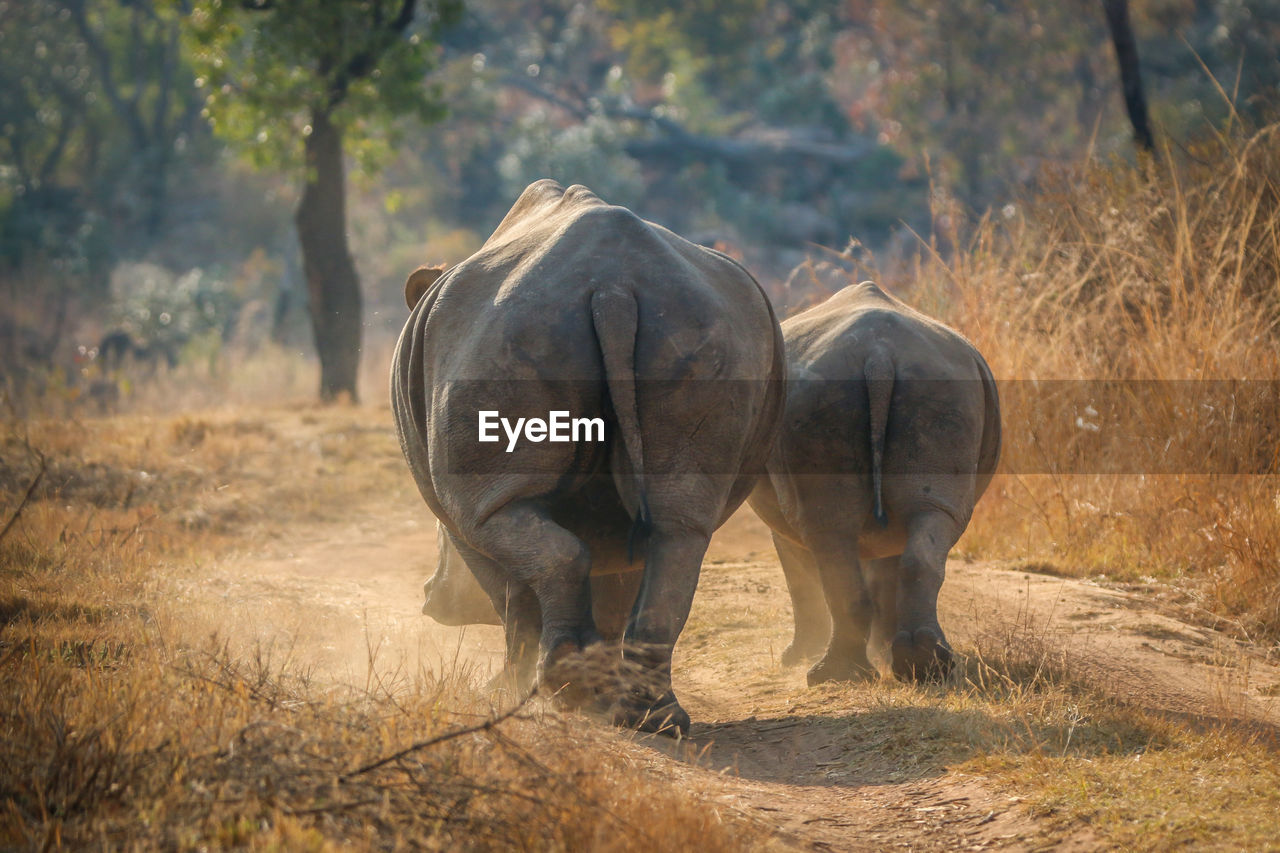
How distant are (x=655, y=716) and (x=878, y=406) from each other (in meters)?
1.71

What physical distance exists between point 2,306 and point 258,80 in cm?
1488

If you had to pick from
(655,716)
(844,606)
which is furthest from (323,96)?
(655,716)

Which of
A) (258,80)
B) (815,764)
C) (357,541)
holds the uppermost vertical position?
(258,80)

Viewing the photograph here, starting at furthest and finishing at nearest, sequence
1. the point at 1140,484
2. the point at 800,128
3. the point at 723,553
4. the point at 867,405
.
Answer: the point at 800,128
the point at 723,553
the point at 1140,484
the point at 867,405

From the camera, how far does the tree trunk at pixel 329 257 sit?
50.5 feet

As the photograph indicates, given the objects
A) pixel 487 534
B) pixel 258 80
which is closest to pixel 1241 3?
pixel 258 80

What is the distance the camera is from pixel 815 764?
164 inches

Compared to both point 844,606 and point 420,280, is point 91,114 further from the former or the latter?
point 844,606

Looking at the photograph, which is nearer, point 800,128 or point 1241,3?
point 1241,3

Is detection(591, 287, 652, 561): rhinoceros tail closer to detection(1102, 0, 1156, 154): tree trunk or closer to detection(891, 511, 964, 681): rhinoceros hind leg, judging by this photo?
detection(891, 511, 964, 681): rhinoceros hind leg

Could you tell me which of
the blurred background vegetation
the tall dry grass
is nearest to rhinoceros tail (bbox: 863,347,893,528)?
the tall dry grass

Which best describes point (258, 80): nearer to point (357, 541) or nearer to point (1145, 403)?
point (357, 541)

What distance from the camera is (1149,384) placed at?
816cm

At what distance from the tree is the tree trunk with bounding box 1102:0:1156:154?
773 cm
